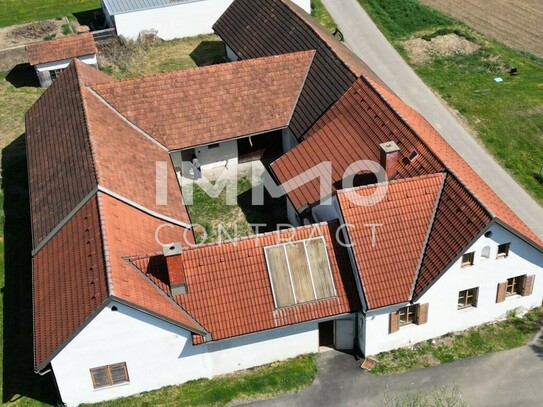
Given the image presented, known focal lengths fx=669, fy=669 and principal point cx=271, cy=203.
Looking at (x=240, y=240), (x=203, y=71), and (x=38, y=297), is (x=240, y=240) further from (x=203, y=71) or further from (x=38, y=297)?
(x=203, y=71)

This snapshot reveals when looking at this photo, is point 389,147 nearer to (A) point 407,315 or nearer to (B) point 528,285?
(A) point 407,315

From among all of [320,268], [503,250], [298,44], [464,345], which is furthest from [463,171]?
[298,44]

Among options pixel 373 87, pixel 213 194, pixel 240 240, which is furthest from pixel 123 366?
pixel 373 87

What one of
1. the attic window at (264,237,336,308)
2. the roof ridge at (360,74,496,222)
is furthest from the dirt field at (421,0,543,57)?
the attic window at (264,237,336,308)

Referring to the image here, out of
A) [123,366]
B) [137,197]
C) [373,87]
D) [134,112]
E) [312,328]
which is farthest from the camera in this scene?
[134,112]

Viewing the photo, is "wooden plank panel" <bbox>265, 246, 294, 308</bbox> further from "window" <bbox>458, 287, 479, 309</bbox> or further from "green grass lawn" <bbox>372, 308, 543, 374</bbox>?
"window" <bbox>458, 287, 479, 309</bbox>

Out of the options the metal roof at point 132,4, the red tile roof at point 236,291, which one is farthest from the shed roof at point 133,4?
the red tile roof at point 236,291
